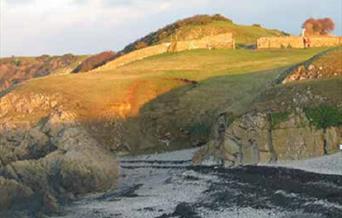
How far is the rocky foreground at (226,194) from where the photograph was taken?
28344 mm

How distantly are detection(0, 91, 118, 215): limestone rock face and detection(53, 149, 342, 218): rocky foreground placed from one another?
1268mm

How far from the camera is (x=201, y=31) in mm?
102188

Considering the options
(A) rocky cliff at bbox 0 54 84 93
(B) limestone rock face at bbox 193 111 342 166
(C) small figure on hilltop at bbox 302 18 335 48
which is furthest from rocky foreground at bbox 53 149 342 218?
(A) rocky cliff at bbox 0 54 84 93

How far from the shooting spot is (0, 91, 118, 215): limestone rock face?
119 feet

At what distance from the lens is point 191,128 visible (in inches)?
2114

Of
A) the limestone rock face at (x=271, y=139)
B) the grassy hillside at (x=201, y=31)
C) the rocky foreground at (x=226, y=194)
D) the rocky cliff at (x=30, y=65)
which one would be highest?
the grassy hillside at (x=201, y=31)

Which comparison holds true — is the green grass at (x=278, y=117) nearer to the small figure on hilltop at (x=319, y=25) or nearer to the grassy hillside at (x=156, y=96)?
the grassy hillside at (x=156, y=96)

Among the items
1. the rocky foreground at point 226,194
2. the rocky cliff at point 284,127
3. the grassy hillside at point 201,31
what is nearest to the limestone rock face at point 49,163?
the rocky foreground at point 226,194

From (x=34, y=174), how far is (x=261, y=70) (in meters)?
29.1

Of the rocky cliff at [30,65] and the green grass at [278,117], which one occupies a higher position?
the rocky cliff at [30,65]

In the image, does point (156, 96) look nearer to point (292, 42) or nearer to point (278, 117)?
point (278, 117)

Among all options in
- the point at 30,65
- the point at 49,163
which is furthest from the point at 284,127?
the point at 30,65

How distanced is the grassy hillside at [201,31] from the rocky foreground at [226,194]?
57284 millimetres

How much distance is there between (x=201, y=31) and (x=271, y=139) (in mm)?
64413
